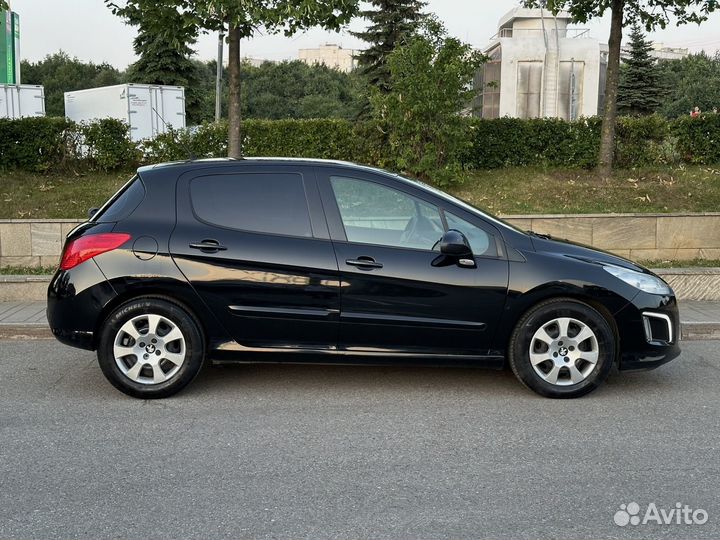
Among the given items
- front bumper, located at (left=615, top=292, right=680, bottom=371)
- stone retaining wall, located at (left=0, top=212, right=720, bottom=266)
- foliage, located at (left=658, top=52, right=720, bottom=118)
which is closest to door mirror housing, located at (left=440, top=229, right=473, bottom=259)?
front bumper, located at (left=615, top=292, right=680, bottom=371)

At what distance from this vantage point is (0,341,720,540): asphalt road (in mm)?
3736

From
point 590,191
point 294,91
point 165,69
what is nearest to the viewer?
point 590,191

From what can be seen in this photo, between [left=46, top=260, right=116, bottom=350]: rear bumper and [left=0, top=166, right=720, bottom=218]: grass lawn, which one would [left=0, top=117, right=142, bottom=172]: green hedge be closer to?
[left=0, top=166, right=720, bottom=218]: grass lawn

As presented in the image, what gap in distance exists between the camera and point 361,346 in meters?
5.73

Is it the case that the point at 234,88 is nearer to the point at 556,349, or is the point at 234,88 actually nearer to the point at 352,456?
the point at 556,349

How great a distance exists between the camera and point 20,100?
23031mm

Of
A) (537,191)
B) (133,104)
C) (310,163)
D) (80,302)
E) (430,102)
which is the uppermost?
(133,104)

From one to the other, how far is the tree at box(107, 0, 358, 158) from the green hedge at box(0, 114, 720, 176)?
3002 mm

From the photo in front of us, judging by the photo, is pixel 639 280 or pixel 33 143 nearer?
pixel 639 280

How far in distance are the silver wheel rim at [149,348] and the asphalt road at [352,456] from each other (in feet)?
0.73

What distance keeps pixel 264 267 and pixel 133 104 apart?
21792mm

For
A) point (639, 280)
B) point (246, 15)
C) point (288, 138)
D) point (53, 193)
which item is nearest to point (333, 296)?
point (639, 280)

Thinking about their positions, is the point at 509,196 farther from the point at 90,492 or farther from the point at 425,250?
the point at 90,492

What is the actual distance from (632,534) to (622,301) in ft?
7.96
